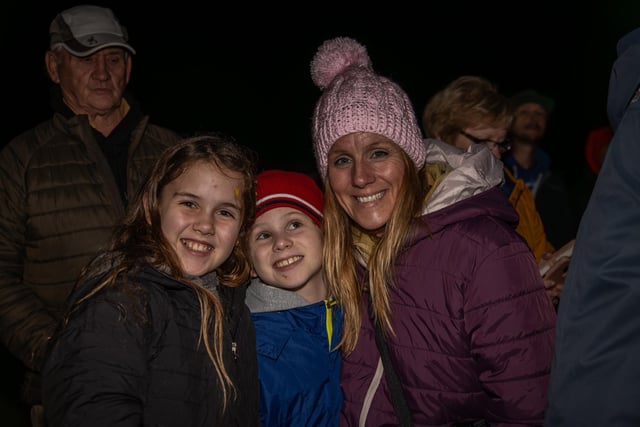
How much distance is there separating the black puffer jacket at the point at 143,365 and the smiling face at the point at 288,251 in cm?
39

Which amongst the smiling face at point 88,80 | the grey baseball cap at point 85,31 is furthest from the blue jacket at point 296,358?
the grey baseball cap at point 85,31

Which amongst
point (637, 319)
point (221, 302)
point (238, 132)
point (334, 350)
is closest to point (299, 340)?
point (334, 350)

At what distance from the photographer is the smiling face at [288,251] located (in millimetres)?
2436

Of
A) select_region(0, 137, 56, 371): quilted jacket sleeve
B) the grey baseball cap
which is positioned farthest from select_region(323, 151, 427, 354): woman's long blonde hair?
the grey baseball cap

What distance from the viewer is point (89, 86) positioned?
305cm

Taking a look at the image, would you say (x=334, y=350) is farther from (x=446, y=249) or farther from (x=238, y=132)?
(x=238, y=132)

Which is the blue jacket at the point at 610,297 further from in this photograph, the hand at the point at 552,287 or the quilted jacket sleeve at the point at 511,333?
the hand at the point at 552,287

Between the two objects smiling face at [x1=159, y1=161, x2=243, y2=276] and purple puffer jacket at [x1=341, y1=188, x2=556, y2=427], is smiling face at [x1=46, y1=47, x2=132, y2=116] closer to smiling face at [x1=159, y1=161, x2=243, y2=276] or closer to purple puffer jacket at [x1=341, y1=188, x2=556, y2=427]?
smiling face at [x1=159, y1=161, x2=243, y2=276]

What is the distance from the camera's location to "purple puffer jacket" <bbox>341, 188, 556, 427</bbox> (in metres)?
1.81

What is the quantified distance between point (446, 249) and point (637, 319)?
38.6 inches

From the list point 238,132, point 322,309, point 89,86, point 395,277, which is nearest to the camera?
point 395,277

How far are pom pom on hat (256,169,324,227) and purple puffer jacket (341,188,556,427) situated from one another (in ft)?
2.00

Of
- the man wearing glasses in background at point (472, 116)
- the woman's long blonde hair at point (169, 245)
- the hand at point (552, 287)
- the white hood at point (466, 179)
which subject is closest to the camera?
the woman's long blonde hair at point (169, 245)

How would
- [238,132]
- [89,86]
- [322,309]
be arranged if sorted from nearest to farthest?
1. [322,309]
2. [89,86]
3. [238,132]
